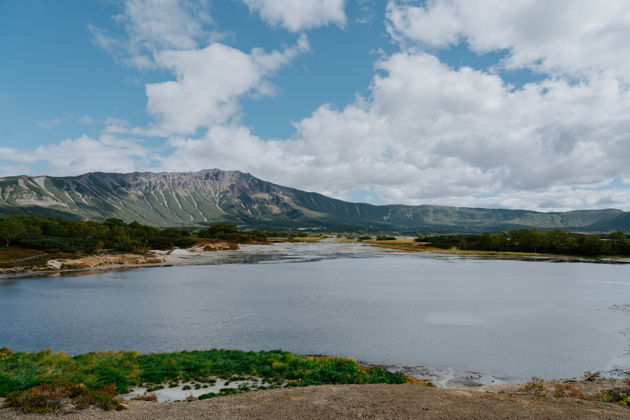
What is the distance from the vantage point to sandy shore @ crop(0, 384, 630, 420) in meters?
14.6

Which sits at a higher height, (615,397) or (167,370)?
(615,397)

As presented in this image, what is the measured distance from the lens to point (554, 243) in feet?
533

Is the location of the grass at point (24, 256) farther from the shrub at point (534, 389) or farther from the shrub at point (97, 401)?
the shrub at point (534, 389)

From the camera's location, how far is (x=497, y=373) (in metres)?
24.5

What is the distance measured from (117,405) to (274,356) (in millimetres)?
10715

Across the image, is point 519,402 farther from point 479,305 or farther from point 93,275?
point 93,275

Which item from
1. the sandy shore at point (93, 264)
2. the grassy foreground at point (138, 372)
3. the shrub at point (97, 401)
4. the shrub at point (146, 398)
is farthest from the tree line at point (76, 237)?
the shrub at point (97, 401)

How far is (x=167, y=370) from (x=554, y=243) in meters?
181

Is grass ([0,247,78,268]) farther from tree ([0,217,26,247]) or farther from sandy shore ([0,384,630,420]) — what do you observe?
sandy shore ([0,384,630,420])

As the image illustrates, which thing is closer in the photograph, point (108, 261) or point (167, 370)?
point (167, 370)

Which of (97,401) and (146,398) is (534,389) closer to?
(146,398)

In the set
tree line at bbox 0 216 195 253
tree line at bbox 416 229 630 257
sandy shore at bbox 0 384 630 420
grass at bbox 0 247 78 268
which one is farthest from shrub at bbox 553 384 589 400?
tree line at bbox 416 229 630 257

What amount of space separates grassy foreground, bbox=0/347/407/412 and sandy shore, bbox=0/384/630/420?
5.94 feet

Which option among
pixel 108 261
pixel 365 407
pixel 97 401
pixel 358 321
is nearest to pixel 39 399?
pixel 97 401
